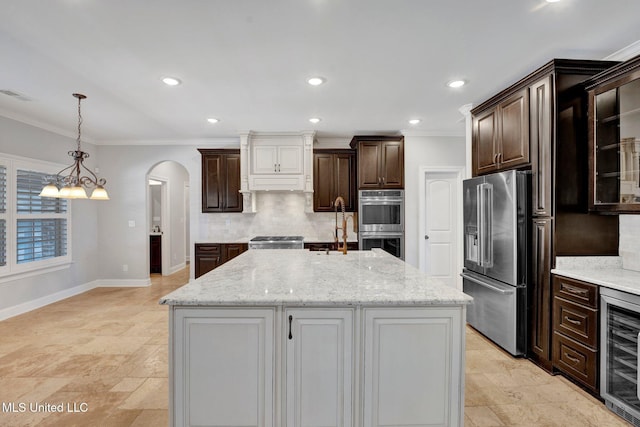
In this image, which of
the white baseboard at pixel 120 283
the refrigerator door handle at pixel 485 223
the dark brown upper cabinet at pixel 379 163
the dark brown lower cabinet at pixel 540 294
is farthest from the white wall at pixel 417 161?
the white baseboard at pixel 120 283

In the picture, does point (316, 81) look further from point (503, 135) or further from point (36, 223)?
point (36, 223)

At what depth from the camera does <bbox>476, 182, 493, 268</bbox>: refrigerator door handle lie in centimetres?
317

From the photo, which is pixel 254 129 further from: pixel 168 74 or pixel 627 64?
pixel 627 64

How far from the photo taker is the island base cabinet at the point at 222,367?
5.47 ft

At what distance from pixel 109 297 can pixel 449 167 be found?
5.64 meters

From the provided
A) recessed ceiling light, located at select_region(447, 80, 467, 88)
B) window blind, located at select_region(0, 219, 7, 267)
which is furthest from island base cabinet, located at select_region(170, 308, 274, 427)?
window blind, located at select_region(0, 219, 7, 267)

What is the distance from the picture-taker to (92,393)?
239 cm

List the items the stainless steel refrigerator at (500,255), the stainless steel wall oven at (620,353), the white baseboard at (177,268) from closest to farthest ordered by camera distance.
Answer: the stainless steel wall oven at (620,353) → the stainless steel refrigerator at (500,255) → the white baseboard at (177,268)

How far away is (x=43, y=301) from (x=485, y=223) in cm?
577

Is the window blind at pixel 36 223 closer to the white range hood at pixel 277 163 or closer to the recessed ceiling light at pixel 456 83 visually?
the white range hood at pixel 277 163

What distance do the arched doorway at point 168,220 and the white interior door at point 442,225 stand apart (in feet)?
15.5

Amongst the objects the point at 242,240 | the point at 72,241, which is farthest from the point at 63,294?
the point at 242,240

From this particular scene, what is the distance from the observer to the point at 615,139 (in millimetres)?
2477

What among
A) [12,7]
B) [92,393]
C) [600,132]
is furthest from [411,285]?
[12,7]
